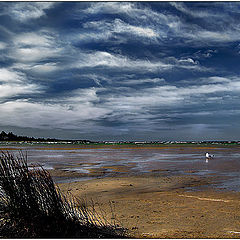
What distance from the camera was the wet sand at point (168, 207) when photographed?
763cm

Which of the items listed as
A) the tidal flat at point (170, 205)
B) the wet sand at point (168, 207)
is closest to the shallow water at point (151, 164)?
the tidal flat at point (170, 205)

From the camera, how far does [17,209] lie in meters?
6.41

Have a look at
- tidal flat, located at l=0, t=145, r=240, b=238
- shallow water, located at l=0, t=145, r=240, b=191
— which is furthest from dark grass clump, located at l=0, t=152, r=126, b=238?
shallow water, located at l=0, t=145, r=240, b=191

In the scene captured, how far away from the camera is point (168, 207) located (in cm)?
1017

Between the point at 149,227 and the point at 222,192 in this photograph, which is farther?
the point at 222,192

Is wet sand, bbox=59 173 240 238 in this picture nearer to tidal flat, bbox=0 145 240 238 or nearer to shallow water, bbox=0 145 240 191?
tidal flat, bbox=0 145 240 238

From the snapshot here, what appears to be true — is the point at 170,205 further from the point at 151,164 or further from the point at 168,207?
the point at 151,164

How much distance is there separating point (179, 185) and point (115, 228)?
330 inches

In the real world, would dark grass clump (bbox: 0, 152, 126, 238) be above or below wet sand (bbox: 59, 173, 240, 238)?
above

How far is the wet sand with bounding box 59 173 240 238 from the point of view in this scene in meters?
7.63

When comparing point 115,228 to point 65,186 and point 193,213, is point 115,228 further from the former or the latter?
point 65,186

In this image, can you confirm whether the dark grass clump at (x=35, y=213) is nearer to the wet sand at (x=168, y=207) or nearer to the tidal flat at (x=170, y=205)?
the tidal flat at (x=170, y=205)

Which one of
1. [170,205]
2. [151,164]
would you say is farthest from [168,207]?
[151,164]

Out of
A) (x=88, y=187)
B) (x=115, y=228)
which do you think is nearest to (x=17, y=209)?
(x=115, y=228)
